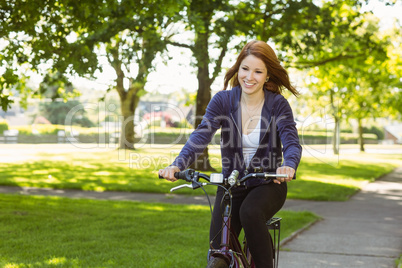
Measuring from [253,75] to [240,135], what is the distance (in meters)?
0.43

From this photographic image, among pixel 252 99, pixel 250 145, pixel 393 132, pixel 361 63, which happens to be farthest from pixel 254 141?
pixel 393 132

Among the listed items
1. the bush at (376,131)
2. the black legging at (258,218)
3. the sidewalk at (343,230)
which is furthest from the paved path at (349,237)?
the bush at (376,131)

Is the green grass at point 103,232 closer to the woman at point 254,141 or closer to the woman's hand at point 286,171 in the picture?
the woman at point 254,141

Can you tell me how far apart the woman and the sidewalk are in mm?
2716

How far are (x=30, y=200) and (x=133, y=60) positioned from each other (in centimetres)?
628

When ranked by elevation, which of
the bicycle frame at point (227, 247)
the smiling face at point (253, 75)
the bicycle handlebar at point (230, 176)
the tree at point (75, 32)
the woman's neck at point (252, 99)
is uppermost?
the tree at point (75, 32)

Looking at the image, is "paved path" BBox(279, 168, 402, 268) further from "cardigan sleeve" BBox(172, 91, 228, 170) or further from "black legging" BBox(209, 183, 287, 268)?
"cardigan sleeve" BBox(172, 91, 228, 170)

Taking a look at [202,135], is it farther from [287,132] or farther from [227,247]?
[227,247]

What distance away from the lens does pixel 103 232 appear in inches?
300

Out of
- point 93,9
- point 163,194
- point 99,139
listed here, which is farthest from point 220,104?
point 99,139

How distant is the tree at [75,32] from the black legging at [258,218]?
5.66 m

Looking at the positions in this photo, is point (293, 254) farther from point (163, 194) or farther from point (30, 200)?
point (163, 194)

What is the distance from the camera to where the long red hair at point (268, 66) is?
3.62 meters

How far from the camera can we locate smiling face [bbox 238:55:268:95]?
3.63 m
